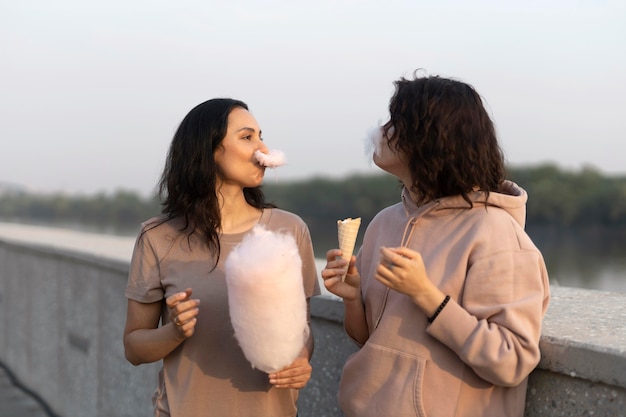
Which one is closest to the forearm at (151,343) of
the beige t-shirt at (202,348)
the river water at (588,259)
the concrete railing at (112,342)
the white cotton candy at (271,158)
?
the beige t-shirt at (202,348)

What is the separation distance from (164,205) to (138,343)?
1.78ft

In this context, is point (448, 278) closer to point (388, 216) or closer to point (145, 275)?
point (388, 216)

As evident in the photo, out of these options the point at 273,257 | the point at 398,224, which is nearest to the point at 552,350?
the point at 398,224

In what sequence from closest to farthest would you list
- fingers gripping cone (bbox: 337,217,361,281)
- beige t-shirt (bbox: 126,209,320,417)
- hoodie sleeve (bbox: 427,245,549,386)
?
hoodie sleeve (bbox: 427,245,549,386) → fingers gripping cone (bbox: 337,217,361,281) → beige t-shirt (bbox: 126,209,320,417)

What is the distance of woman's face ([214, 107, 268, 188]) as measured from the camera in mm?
2434

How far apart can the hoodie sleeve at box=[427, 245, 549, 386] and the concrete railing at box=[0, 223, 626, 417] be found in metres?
0.21

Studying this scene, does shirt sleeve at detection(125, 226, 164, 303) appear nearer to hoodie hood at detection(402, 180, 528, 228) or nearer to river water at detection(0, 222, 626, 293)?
hoodie hood at detection(402, 180, 528, 228)

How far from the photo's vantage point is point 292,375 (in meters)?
2.19

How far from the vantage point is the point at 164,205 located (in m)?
2.62

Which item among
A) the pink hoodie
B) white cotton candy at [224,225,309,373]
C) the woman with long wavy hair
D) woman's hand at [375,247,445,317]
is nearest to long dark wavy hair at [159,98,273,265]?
the woman with long wavy hair

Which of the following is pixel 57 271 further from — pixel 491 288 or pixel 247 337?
pixel 491 288

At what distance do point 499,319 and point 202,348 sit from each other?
1076 millimetres

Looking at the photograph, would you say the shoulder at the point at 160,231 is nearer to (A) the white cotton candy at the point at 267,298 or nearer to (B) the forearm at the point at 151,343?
(B) the forearm at the point at 151,343

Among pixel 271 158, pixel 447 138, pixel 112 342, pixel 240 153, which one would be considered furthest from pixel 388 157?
pixel 112 342
